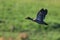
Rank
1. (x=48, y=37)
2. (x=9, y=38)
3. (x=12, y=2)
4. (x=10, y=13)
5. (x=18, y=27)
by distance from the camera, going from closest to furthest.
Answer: (x=9, y=38) < (x=48, y=37) < (x=18, y=27) < (x=10, y=13) < (x=12, y=2)

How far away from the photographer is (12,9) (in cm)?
829

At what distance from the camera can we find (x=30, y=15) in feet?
25.0

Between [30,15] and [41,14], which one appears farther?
[30,15]

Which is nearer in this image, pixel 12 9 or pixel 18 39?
pixel 18 39

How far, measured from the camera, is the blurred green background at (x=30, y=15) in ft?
21.1

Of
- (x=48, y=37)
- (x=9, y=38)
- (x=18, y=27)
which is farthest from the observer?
(x=18, y=27)

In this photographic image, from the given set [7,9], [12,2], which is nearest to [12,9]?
[7,9]

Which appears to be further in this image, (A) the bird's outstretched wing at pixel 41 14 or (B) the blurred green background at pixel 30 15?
(B) the blurred green background at pixel 30 15

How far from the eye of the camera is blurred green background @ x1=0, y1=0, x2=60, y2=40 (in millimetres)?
6445

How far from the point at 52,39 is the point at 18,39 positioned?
61 cm

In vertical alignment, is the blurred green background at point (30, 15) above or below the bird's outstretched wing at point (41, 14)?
below

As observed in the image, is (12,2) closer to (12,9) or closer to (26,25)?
(12,9)

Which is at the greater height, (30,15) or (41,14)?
(41,14)

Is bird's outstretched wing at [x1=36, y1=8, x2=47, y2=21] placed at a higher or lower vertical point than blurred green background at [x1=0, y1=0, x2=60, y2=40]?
higher
